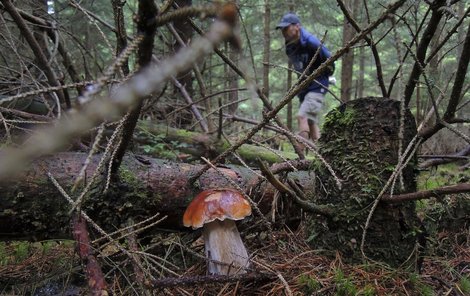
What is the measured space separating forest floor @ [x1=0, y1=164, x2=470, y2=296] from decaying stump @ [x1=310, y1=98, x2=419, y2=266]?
10 cm

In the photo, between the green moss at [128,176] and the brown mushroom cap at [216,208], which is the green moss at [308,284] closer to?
the brown mushroom cap at [216,208]

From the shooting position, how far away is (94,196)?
2012 millimetres

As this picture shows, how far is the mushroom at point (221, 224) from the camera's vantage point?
181cm

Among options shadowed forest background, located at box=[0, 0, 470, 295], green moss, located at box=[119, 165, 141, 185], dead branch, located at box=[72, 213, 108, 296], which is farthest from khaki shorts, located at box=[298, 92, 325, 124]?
dead branch, located at box=[72, 213, 108, 296]

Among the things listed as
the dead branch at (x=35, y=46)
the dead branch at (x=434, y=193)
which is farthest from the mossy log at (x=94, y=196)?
the dead branch at (x=434, y=193)

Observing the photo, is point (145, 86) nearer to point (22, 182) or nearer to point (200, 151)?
point (22, 182)

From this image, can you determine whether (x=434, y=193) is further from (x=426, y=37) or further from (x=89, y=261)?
(x=89, y=261)

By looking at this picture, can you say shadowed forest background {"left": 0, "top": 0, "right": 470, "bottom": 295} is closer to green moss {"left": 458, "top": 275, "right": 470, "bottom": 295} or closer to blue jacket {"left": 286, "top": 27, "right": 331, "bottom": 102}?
green moss {"left": 458, "top": 275, "right": 470, "bottom": 295}

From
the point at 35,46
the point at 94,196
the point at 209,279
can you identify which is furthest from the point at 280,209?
the point at 35,46

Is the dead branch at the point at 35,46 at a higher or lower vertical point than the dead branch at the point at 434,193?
higher

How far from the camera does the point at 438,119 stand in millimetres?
1698

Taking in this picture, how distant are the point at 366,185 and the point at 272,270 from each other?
68cm

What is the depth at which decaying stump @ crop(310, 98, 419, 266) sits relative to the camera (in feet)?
6.06

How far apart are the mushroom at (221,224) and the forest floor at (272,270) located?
0.33 feet
